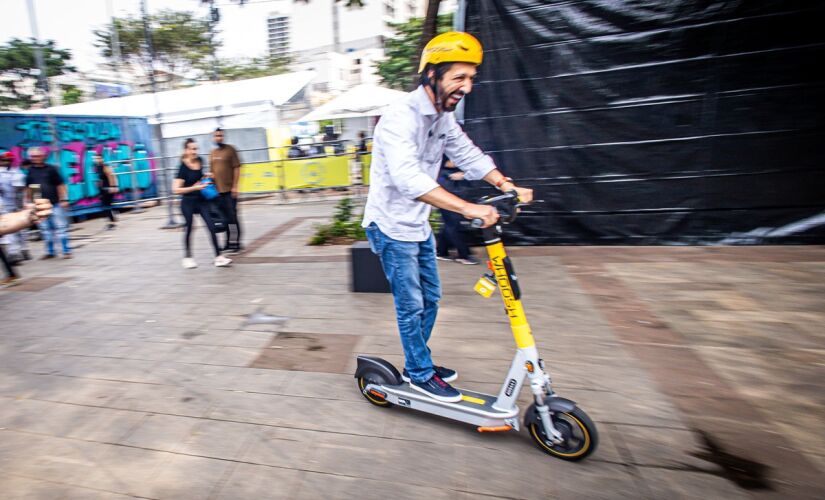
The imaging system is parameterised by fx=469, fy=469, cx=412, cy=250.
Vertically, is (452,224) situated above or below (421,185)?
below

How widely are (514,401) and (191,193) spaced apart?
5.77 m

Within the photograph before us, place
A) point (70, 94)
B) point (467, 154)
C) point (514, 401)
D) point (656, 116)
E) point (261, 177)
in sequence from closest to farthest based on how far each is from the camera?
point (514, 401)
point (467, 154)
point (656, 116)
point (261, 177)
point (70, 94)

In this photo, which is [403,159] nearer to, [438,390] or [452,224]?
[438,390]

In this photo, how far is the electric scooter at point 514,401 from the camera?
229cm

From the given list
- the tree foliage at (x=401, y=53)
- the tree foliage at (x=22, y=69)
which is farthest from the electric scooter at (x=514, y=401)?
the tree foliage at (x=22, y=69)

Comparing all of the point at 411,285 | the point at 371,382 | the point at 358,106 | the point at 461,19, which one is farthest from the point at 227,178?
the point at 358,106

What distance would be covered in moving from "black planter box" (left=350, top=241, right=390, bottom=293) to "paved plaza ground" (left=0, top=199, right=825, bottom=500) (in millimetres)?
176

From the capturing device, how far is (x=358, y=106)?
682 inches

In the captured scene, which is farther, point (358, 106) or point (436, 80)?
point (358, 106)

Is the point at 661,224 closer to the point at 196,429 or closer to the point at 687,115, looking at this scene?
the point at 687,115

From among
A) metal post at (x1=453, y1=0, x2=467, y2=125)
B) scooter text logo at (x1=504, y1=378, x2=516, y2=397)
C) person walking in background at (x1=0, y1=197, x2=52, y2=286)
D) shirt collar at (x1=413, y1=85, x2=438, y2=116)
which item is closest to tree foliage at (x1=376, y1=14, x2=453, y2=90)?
metal post at (x1=453, y1=0, x2=467, y2=125)

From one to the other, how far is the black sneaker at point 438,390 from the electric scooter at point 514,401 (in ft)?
0.12

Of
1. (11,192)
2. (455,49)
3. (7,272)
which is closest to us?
(455,49)

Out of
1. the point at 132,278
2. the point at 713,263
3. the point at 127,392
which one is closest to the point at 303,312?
the point at 127,392
